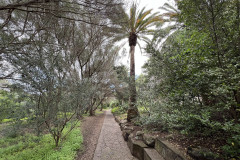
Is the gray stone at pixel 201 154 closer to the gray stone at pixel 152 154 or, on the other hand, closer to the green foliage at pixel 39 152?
the gray stone at pixel 152 154

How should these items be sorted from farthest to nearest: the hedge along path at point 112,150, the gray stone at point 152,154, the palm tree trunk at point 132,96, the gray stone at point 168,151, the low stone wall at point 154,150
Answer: the palm tree trunk at point 132,96, the hedge along path at point 112,150, the gray stone at point 152,154, the low stone wall at point 154,150, the gray stone at point 168,151

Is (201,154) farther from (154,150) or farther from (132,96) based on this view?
(132,96)

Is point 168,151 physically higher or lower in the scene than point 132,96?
lower

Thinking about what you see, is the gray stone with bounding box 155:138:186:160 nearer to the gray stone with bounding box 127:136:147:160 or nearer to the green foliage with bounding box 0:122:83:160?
the gray stone with bounding box 127:136:147:160

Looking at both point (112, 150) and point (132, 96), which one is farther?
point (132, 96)

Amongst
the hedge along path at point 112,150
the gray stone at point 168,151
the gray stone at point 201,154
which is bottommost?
the hedge along path at point 112,150

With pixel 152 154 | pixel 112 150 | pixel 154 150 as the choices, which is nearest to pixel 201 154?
pixel 152 154

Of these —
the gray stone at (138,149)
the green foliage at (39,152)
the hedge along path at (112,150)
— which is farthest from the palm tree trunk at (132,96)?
the green foliage at (39,152)

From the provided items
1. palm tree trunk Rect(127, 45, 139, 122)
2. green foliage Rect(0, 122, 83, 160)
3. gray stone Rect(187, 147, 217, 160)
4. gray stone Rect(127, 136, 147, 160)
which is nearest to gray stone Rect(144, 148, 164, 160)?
gray stone Rect(127, 136, 147, 160)

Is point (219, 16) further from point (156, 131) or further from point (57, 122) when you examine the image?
point (57, 122)

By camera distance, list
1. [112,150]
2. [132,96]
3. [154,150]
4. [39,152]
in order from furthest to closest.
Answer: [132,96] → [112,150] → [39,152] → [154,150]

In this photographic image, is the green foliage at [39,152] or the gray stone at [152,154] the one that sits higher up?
the gray stone at [152,154]

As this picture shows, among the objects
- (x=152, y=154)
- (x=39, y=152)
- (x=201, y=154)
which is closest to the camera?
(x=201, y=154)

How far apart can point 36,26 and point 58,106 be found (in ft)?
9.77
